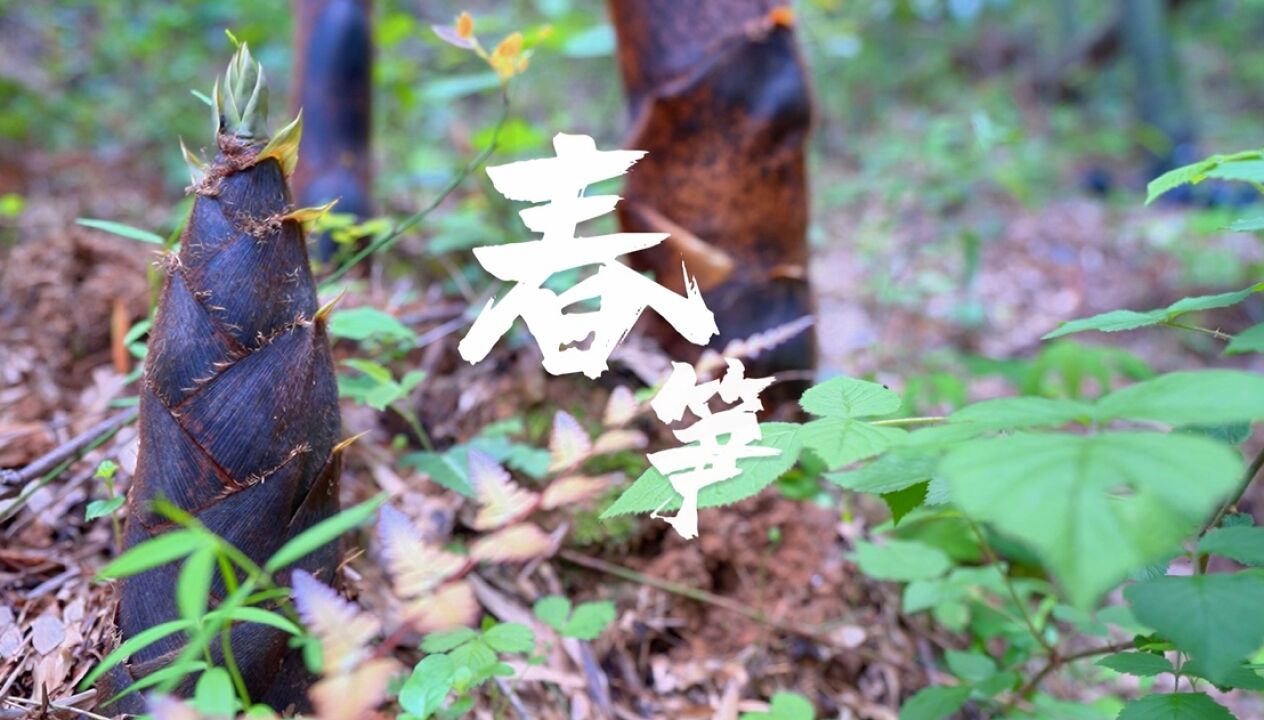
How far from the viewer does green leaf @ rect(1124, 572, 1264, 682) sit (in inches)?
24.1

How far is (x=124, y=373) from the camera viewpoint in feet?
4.80

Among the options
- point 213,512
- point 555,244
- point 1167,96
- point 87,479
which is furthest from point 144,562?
point 1167,96

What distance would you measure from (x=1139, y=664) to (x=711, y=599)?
27.5 inches

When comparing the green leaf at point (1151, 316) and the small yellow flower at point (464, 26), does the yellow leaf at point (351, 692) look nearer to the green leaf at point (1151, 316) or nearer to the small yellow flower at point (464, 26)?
the green leaf at point (1151, 316)

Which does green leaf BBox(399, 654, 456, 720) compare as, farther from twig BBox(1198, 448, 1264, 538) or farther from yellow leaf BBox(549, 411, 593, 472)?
twig BBox(1198, 448, 1264, 538)

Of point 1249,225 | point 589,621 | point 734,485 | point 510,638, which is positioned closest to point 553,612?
point 589,621

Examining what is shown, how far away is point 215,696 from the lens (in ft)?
1.82

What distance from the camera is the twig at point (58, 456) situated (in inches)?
41.1

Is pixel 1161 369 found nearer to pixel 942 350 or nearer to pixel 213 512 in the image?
pixel 942 350

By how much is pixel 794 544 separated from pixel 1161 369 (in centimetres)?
237

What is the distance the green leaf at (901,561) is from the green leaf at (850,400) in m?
0.65

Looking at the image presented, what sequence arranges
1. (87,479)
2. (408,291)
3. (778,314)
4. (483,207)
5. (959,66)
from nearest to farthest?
1. (87,479)
2. (778,314)
3. (408,291)
4. (483,207)
5. (959,66)

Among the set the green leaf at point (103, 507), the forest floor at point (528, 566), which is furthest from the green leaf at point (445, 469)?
the green leaf at point (103, 507)

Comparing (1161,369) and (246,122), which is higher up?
(246,122)
